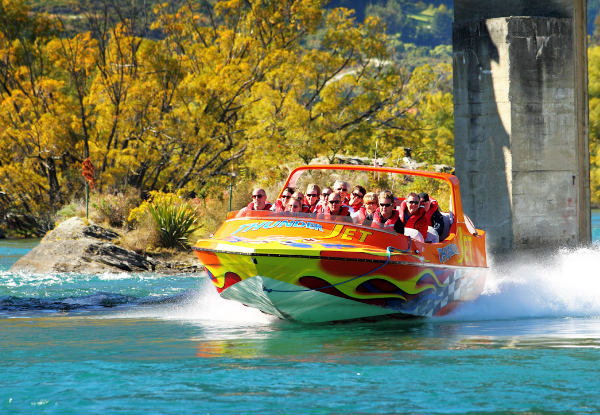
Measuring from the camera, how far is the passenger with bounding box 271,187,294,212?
11.8m

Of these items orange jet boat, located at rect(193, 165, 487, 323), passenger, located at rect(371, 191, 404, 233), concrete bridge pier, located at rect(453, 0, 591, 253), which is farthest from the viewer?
concrete bridge pier, located at rect(453, 0, 591, 253)

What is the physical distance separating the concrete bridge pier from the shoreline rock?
6.30 metres

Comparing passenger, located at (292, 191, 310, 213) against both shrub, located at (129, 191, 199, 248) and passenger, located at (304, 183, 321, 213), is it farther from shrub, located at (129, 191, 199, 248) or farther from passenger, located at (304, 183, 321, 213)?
shrub, located at (129, 191, 199, 248)

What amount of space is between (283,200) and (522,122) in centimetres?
494

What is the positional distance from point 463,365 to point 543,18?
899 centimetres

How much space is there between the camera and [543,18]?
1545 cm

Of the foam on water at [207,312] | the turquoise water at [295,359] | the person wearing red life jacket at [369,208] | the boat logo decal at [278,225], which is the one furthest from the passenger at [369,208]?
the foam on water at [207,312]

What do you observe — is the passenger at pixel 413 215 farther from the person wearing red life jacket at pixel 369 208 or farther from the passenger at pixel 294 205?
the passenger at pixel 294 205

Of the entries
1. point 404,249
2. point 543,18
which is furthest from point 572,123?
point 404,249

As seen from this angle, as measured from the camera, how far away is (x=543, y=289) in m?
13.5

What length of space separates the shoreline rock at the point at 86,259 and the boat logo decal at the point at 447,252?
27.5ft

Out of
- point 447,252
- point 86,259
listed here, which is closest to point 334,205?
point 447,252

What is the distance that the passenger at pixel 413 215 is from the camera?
10992mm

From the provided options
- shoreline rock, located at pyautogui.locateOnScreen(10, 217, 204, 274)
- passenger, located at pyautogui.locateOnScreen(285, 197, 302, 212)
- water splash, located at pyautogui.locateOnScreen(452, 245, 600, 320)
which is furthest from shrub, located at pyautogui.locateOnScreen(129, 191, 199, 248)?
passenger, located at pyautogui.locateOnScreen(285, 197, 302, 212)
